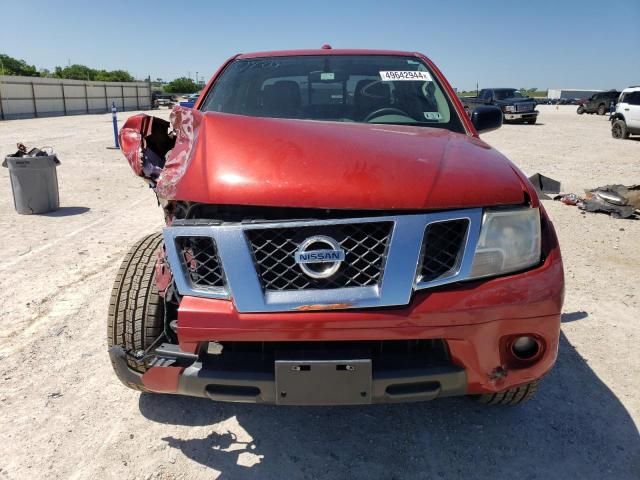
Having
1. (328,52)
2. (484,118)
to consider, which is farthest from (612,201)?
(328,52)

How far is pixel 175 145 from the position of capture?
230cm

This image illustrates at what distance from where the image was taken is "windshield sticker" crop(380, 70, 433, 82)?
312cm

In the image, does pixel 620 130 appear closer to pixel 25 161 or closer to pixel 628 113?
pixel 628 113

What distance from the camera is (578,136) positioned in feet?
61.6

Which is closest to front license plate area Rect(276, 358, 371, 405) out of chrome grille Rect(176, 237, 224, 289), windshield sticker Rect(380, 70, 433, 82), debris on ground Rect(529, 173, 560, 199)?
chrome grille Rect(176, 237, 224, 289)

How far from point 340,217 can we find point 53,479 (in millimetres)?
1594

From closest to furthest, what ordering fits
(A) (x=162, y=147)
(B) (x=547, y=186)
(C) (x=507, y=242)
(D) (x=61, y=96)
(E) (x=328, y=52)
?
1. (C) (x=507, y=242)
2. (A) (x=162, y=147)
3. (E) (x=328, y=52)
4. (B) (x=547, y=186)
5. (D) (x=61, y=96)

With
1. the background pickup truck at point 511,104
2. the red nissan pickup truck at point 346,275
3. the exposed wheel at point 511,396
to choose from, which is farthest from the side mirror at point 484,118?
the background pickup truck at point 511,104

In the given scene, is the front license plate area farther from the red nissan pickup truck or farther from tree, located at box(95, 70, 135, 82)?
tree, located at box(95, 70, 135, 82)

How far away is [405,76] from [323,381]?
7.07ft

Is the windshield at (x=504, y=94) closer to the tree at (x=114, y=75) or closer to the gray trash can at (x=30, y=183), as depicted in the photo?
the gray trash can at (x=30, y=183)

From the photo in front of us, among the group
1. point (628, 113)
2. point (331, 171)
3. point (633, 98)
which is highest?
point (633, 98)

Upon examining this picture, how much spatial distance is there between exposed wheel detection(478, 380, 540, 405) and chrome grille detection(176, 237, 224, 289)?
143 cm

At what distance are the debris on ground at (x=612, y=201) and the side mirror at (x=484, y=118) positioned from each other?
453 centimetres
